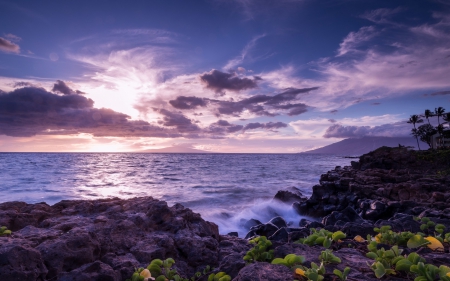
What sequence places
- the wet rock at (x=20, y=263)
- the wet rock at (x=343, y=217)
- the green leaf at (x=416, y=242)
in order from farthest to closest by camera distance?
the wet rock at (x=343, y=217)
the green leaf at (x=416, y=242)
the wet rock at (x=20, y=263)

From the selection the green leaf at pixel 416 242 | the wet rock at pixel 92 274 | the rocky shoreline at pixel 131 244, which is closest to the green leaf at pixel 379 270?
the rocky shoreline at pixel 131 244

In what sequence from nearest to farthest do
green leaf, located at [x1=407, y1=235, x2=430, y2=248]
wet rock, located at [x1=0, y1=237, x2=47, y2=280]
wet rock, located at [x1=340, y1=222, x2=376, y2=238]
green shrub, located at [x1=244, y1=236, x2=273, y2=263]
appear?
wet rock, located at [x1=0, y1=237, x2=47, y2=280] < green shrub, located at [x1=244, y1=236, x2=273, y2=263] < green leaf, located at [x1=407, y1=235, x2=430, y2=248] < wet rock, located at [x1=340, y1=222, x2=376, y2=238]

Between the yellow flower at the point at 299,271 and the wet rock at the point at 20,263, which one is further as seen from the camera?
the wet rock at the point at 20,263

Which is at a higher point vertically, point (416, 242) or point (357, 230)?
point (416, 242)

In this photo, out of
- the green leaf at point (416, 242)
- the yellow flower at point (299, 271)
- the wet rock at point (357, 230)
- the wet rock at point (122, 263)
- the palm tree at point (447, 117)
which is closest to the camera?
the yellow flower at point (299, 271)

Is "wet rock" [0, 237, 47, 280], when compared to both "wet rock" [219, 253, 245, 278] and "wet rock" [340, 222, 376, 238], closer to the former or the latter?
"wet rock" [219, 253, 245, 278]

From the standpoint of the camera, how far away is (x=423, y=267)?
86.6 inches

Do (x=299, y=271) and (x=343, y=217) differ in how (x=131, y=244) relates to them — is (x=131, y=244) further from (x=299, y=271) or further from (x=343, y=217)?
(x=343, y=217)

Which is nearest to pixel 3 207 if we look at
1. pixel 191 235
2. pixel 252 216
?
pixel 191 235

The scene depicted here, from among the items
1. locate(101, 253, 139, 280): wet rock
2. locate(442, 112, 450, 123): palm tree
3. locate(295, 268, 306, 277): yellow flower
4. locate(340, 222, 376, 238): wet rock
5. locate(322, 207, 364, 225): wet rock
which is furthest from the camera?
locate(442, 112, 450, 123): palm tree

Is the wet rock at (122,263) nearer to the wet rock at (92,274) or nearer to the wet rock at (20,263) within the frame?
the wet rock at (92,274)

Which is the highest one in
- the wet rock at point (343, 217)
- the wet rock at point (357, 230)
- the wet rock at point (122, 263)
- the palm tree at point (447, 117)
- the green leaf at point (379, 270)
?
the palm tree at point (447, 117)

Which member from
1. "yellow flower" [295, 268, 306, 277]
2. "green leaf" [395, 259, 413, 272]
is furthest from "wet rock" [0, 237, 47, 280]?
"green leaf" [395, 259, 413, 272]

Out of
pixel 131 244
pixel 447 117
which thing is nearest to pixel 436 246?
pixel 131 244
